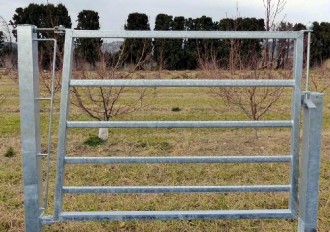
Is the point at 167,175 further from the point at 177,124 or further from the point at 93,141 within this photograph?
the point at 177,124

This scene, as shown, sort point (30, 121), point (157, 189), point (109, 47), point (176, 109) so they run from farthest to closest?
point (176, 109) < point (109, 47) < point (157, 189) < point (30, 121)

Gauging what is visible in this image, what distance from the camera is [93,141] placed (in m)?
6.65

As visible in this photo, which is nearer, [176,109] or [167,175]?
[167,175]

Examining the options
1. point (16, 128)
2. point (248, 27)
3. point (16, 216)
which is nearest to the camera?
point (16, 216)

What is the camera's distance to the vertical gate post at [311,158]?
2.54 metres

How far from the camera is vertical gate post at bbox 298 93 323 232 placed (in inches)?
100

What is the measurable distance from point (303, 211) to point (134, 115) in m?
7.40

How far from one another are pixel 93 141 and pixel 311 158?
4566mm

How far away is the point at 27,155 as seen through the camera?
2.53 meters

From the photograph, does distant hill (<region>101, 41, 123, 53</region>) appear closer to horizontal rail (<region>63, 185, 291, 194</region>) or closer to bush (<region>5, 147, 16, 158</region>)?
bush (<region>5, 147, 16, 158</region>)

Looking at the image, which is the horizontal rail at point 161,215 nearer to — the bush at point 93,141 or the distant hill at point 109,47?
the bush at point 93,141

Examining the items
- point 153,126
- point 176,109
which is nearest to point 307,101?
point 153,126

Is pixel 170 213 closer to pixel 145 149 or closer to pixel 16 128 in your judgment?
pixel 145 149

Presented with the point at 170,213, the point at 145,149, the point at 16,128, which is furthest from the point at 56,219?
the point at 16,128
